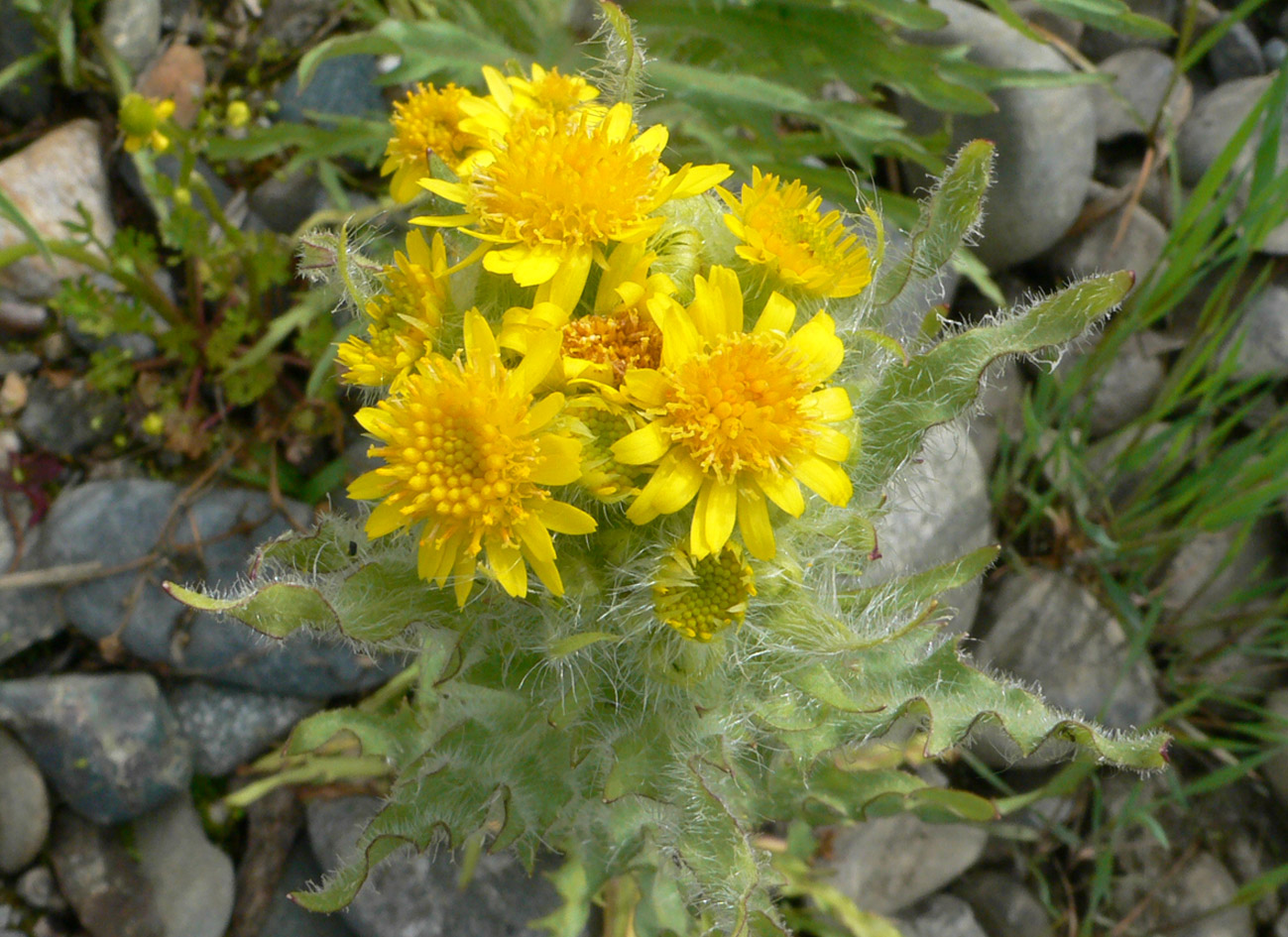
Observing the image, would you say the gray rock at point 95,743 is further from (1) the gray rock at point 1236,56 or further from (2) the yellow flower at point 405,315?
(1) the gray rock at point 1236,56

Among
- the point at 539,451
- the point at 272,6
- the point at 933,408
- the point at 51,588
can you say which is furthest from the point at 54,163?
the point at 933,408

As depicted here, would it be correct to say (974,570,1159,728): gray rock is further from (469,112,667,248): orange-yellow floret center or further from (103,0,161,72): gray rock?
(103,0,161,72): gray rock

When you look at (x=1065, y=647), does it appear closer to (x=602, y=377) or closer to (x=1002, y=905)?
(x=1002, y=905)

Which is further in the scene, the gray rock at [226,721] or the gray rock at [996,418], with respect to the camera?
the gray rock at [996,418]

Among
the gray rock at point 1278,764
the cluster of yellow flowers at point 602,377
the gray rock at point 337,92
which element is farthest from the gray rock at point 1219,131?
the gray rock at point 337,92

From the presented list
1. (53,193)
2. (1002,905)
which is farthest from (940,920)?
(53,193)
